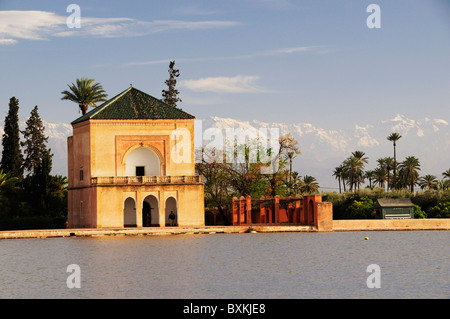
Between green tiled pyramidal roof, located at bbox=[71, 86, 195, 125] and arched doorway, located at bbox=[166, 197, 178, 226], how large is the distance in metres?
5.77

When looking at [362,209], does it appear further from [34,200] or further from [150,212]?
[34,200]

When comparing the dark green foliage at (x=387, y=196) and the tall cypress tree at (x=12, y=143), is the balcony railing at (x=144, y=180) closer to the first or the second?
the tall cypress tree at (x=12, y=143)

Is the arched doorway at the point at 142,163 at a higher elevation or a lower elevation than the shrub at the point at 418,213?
higher

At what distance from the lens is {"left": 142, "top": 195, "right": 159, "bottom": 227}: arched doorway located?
189ft

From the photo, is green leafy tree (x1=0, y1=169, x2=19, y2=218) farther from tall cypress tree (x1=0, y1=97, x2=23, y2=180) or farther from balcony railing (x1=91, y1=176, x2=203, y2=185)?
balcony railing (x1=91, y1=176, x2=203, y2=185)

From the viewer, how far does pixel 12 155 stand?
65625mm

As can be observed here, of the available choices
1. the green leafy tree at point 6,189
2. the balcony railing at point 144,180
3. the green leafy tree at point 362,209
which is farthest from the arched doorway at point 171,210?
the green leafy tree at point 362,209

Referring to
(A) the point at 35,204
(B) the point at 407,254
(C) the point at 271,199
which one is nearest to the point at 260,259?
(B) the point at 407,254

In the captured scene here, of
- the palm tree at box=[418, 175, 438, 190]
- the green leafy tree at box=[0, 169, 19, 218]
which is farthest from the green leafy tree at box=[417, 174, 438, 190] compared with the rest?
the green leafy tree at box=[0, 169, 19, 218]

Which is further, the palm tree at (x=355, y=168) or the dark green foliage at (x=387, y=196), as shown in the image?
the palm tree at (x=355, y=168)

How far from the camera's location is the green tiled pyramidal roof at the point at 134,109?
56.9 metres

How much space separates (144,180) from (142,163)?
2570 mm

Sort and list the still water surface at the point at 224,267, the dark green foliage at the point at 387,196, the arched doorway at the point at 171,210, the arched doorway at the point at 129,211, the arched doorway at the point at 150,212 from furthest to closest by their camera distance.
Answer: the dark green foliage at the point at 387,196, the arched doorway at the point at 129,211, the arched doorway at the point at 150,212, the arched doorway at the point at 171,210, the still water surface at the point at 224,267
